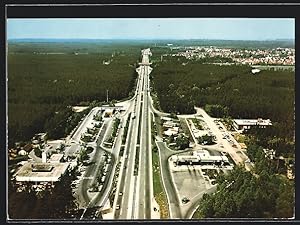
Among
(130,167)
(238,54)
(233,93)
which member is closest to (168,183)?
(130,167)

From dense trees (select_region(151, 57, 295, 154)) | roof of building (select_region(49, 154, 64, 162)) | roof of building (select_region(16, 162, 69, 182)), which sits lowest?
roof of building (select_region(16, 162, 69, 182))

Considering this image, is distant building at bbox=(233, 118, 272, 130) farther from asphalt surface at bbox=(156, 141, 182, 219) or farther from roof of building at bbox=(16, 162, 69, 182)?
roof of building at bbox=(16, 162, 69, 182)

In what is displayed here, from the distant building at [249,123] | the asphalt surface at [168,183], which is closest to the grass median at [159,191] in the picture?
the asphalt surface at [168,183]

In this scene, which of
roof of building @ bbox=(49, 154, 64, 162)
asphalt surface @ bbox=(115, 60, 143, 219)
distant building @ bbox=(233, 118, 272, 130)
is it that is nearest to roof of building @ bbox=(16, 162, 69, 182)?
roof of building @ bbox=(49, 154, 64, 162)

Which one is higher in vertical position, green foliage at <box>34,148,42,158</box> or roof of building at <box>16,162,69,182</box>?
green foliage at <box>34,148,42,158</box>

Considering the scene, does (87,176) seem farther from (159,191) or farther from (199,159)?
(199,159)
